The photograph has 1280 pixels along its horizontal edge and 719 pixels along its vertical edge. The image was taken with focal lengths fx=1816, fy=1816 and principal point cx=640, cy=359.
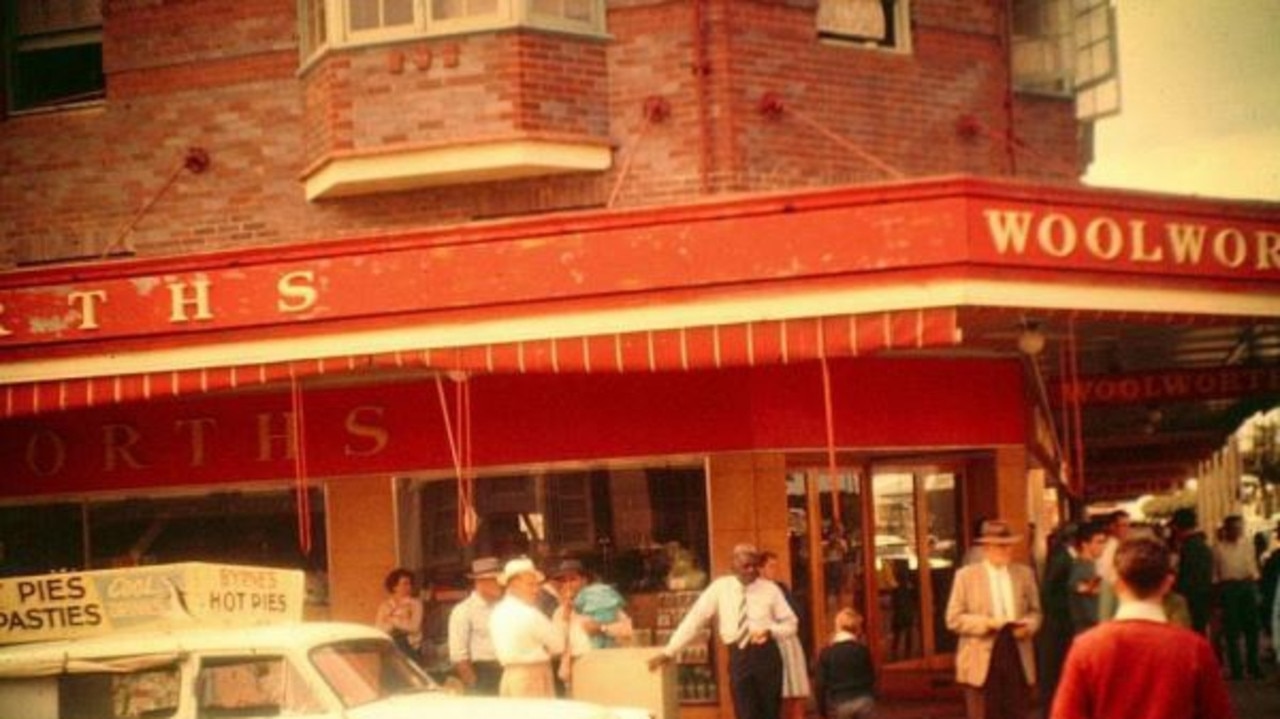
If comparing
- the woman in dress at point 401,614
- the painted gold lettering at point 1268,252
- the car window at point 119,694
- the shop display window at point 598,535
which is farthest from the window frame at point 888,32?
the car window at point 119,694

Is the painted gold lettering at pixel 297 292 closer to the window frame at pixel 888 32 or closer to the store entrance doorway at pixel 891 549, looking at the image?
the store entrance doorway at pixel 891 549

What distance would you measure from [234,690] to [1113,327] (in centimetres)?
866

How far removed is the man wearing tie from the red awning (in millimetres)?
1463

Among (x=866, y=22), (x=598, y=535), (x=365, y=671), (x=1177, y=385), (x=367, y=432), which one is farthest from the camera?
(x=1177, y=385)

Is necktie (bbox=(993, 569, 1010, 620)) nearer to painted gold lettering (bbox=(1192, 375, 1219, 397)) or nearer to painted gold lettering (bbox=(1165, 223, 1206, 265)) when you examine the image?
painted gold lettering (bbox=(1165, 223, 1206, 265))

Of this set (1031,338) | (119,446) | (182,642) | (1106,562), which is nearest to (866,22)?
(1031,338)

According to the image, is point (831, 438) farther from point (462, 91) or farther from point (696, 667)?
point (462, 91)

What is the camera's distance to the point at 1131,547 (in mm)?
5824

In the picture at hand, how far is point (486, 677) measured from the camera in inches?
538

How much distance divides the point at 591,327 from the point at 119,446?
18.6ft

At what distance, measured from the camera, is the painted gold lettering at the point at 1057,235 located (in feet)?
42.2

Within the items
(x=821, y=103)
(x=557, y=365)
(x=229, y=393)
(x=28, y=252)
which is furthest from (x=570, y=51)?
(x=28, y=252)

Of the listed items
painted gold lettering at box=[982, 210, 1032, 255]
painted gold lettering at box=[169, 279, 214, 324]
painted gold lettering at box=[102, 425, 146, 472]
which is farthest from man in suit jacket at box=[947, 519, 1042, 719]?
painted gold lettering at box=[102, 425, 146, 472]

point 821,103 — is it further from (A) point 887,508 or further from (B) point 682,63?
(A) point 887,508
